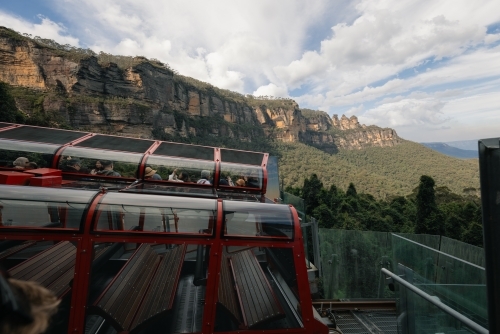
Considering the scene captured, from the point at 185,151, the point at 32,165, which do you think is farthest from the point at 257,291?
the point at 32,165

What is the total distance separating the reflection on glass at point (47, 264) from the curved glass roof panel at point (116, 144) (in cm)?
260

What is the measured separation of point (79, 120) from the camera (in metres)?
42.0

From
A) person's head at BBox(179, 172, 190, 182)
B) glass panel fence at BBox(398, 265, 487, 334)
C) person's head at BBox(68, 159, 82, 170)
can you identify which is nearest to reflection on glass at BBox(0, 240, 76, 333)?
person's head at BBox(68, 159, 82, 170)

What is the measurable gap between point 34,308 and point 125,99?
57.6 meters

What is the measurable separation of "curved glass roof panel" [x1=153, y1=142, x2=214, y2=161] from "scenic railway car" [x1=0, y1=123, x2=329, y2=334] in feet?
6.68

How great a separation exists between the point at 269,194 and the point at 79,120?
148ft

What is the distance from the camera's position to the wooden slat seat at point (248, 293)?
3.14 m

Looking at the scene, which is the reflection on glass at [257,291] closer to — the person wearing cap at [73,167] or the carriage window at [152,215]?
the carriage window at [152,215]

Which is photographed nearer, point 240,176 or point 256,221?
point 256,221

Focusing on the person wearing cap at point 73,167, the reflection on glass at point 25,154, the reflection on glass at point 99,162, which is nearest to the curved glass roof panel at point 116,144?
the reflection on glass at point 99,162

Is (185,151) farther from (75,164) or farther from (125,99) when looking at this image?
(125,99)

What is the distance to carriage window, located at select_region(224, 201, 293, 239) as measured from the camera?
321 cm

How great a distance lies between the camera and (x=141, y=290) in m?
3.08

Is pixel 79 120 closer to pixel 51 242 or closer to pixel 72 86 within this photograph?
pixel 72 86
